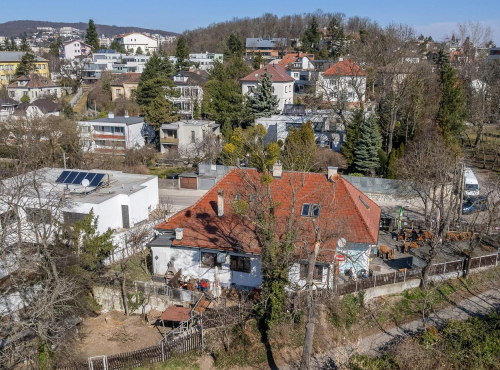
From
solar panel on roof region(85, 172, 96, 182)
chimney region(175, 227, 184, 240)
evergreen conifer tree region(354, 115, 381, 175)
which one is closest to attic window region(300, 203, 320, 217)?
chimney region(175, 227, 184, 240)

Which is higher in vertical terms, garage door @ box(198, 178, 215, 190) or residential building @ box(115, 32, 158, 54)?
residential building @ box(115, 32, 158, 54)

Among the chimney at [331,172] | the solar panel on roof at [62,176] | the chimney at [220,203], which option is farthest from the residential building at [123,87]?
the chimney at [331,172]

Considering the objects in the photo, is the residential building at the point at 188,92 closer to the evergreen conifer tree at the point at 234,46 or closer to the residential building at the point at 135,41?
the evergreen conifer tree at the point at 234,46

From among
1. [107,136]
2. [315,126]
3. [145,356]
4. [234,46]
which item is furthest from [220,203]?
[234,46]

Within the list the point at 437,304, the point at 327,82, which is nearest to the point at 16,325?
the point at 437,304

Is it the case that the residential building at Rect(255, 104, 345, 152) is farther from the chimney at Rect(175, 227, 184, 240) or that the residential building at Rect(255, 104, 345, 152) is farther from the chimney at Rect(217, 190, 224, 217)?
the chimney at Rect(175, 227, 184, 240)

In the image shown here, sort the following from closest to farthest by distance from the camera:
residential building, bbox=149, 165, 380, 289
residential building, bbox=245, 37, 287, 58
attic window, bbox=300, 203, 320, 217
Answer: residential building, bbox=149, 165, 380, 289 → attic window, bbox=300, 203, 320, 217 → residential building, bbox=245, 37, 287, 58

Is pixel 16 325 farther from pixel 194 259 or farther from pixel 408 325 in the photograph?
pixel 408 325
